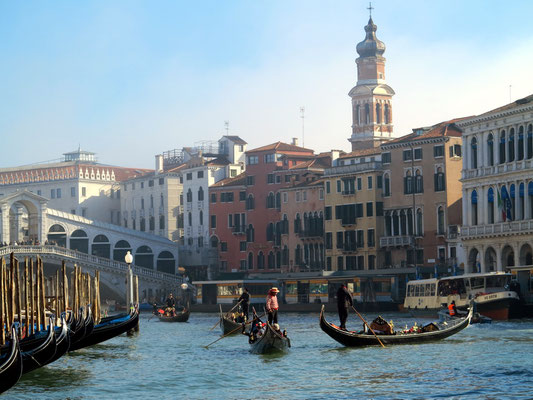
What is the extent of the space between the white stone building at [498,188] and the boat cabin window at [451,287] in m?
7.04

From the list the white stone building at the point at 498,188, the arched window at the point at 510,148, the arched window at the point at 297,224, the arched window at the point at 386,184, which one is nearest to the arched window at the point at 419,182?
the arched window at the point at 386,184

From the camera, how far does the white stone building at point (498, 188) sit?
5550 cm

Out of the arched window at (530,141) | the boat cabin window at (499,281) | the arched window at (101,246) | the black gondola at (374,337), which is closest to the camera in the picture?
the black gondola at (374,337)

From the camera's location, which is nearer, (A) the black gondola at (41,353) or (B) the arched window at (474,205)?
(A) the black gondola at (41,353)

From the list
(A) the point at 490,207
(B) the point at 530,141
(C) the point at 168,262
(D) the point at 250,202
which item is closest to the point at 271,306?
(B) the point at 530,141

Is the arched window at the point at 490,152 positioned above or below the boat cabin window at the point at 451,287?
above

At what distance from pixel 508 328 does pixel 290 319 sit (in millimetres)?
17081

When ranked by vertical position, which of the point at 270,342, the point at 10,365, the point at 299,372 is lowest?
the point at 299,372

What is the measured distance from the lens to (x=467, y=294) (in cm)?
4728

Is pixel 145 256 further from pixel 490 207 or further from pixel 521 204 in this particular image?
pixel 521 204

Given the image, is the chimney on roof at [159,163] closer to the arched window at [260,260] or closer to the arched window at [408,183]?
the arched window at [260,260]

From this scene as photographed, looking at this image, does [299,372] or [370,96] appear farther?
[370,96]

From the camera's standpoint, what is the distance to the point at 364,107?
309 feet

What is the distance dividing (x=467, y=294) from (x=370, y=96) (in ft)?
158
